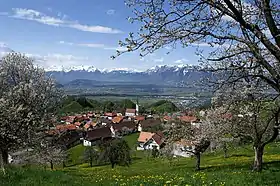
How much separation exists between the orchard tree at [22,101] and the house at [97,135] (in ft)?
350

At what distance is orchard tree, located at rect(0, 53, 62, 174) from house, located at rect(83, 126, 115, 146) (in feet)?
350

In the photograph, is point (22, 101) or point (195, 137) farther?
point (195, 137)

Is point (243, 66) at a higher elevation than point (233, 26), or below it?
below

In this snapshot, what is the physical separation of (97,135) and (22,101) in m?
120

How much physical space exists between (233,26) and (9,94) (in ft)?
66.6

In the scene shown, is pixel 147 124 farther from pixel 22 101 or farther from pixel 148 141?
pixel 22 101

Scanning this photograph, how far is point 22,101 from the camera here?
26.2 m

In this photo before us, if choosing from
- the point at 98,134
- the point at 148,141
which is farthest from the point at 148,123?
the point at 148,141

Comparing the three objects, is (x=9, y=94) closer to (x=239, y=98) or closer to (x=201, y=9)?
(x=239, y=98)

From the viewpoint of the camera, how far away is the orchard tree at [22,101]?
22.4 metres

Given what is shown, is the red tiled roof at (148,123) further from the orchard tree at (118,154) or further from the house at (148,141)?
the orchard tree at (118,154)

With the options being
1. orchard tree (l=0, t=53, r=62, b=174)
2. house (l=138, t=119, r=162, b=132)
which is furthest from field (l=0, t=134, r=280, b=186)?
house (l=138, t=119, r=162, b=132)

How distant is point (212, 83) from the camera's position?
840 centimetres

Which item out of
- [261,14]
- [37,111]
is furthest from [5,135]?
[261,14]
